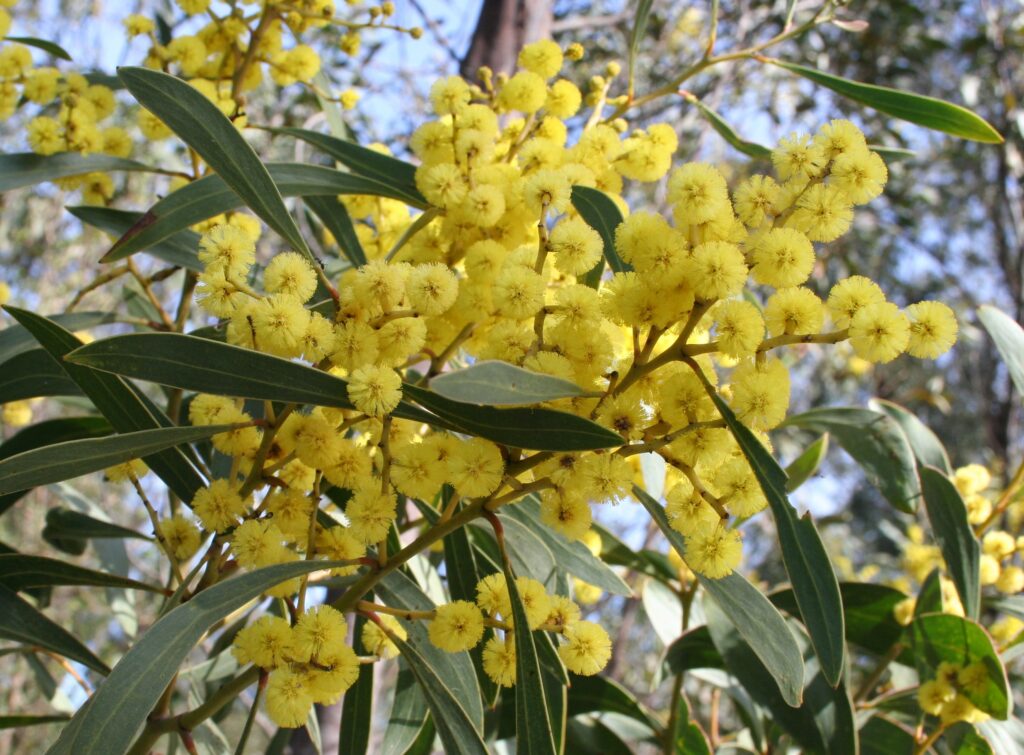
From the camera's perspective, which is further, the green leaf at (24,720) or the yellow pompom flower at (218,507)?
the green leaf at (24,720)

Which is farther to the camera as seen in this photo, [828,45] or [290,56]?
[828,45]

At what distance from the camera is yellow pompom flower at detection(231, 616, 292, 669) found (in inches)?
35.7

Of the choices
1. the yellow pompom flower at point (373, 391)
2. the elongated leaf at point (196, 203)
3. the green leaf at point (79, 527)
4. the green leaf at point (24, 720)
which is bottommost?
the green leaf at point (24, 720)

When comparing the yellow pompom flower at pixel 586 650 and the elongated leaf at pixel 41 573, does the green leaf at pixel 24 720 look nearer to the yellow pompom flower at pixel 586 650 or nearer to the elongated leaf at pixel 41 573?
the elongated leaf at pixel 41 573

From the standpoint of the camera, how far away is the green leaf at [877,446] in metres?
1.45

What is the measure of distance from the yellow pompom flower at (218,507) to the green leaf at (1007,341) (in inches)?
43.3

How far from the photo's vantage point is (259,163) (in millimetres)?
974

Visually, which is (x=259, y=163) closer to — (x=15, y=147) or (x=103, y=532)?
(x=103, y=532)

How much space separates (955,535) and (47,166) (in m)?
1.39

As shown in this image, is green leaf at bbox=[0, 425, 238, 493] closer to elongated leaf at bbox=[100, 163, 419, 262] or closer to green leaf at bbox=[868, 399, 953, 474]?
elongated leaf at bbox=[100, 163, 419, 262]

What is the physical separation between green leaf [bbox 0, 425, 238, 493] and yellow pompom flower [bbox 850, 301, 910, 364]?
612 mm

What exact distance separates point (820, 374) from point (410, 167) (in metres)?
4.59

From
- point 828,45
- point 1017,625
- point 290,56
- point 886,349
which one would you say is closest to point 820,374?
point 828,45

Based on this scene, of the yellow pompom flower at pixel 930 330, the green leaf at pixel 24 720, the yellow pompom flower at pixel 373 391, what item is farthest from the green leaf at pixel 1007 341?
the green leaf at pixel 24 720
